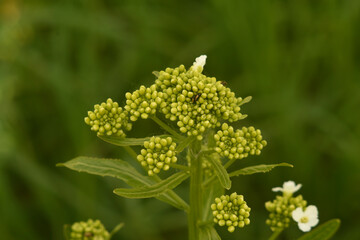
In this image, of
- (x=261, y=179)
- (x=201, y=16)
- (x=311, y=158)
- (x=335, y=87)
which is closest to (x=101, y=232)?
(x=261, y=179)

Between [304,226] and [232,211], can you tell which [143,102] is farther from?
[304,226]

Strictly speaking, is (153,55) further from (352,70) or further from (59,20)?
(352,70)

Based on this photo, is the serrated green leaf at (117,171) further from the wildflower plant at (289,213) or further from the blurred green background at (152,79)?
the blurred green background at (152,79)

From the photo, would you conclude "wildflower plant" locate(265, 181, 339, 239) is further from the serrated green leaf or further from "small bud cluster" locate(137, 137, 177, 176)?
"small bud cluster" locate(137, 137, 177, 176)

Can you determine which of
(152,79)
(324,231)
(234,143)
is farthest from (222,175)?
(152,79)

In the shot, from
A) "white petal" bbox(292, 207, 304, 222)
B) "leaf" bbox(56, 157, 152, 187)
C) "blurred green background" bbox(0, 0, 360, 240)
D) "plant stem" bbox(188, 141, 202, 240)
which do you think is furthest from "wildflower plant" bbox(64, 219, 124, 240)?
"blurred green background" bbox(0, 0, 360, 240)
